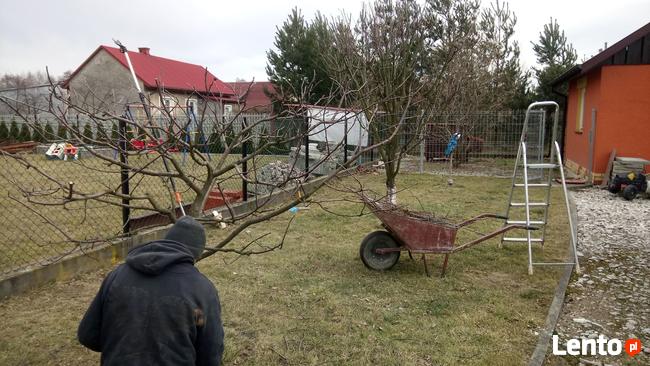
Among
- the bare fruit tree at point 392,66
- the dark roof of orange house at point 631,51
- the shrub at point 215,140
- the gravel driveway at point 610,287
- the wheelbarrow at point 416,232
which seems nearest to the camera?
the shrub at point 215,140

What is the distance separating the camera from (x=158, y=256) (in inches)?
73.4

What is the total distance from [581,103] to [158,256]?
14.7 meters

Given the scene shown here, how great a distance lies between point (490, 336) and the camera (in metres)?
3.63

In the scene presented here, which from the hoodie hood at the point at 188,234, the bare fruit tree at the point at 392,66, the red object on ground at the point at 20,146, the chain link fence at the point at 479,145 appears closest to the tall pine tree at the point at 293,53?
the chain link fence at the point at 479,145

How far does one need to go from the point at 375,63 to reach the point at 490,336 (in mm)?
5254

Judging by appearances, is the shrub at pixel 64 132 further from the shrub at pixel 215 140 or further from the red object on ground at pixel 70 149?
the shrub at pixel 215 140

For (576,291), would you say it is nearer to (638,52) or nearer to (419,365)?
(419,365)

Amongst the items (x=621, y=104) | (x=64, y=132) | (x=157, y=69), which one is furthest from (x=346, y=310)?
(x=157, y=69)

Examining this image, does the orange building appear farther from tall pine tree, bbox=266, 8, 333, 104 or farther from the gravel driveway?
tall pine tree, bbox=266, 8, 333, 104

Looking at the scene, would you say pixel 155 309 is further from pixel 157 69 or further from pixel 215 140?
pixel 157 69

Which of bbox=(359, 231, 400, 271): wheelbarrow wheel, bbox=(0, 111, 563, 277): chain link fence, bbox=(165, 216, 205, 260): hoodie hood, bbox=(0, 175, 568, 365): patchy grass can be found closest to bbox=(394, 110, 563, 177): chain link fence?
bbox=(0, 111, 563, 277): chain link fence

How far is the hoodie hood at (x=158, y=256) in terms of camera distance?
1.85m

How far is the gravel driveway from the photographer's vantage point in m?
3.71

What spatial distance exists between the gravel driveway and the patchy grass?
0.24 meters
